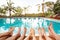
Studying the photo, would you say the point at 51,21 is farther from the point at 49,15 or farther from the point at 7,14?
the point at 7,14

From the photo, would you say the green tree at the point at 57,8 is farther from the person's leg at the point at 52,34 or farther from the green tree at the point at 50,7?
the person's leg at the point at 52,34

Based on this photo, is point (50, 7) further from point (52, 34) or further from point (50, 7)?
point (52, 34)

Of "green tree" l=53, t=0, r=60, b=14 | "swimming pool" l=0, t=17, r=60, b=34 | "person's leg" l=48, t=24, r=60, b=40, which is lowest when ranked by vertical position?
"person's leg" l=48, t=24, r=60, b=40

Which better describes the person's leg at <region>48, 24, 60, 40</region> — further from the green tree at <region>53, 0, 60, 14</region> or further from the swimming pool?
the green tree at <region>53, 0, 60, 14</region>

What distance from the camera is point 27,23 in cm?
146

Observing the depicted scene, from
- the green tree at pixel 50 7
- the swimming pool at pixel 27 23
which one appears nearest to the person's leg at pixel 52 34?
the swimming pool at pixel 27 23

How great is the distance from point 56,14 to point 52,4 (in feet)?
0.49

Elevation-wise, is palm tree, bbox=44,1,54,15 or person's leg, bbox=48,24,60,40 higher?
palm tree, bbox=44,1,54,15

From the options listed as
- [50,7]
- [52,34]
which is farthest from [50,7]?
[52,34]

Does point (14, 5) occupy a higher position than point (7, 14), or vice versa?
point (14, 5)

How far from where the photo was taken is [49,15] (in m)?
1.49

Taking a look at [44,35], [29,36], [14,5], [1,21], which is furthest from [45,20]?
[1,21]

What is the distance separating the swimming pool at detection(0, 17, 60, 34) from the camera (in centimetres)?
143

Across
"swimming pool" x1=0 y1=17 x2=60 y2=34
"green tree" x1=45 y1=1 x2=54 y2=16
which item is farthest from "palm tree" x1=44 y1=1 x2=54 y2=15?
"swimming pool" x1=0 y1=17 x2=60 y2=34
